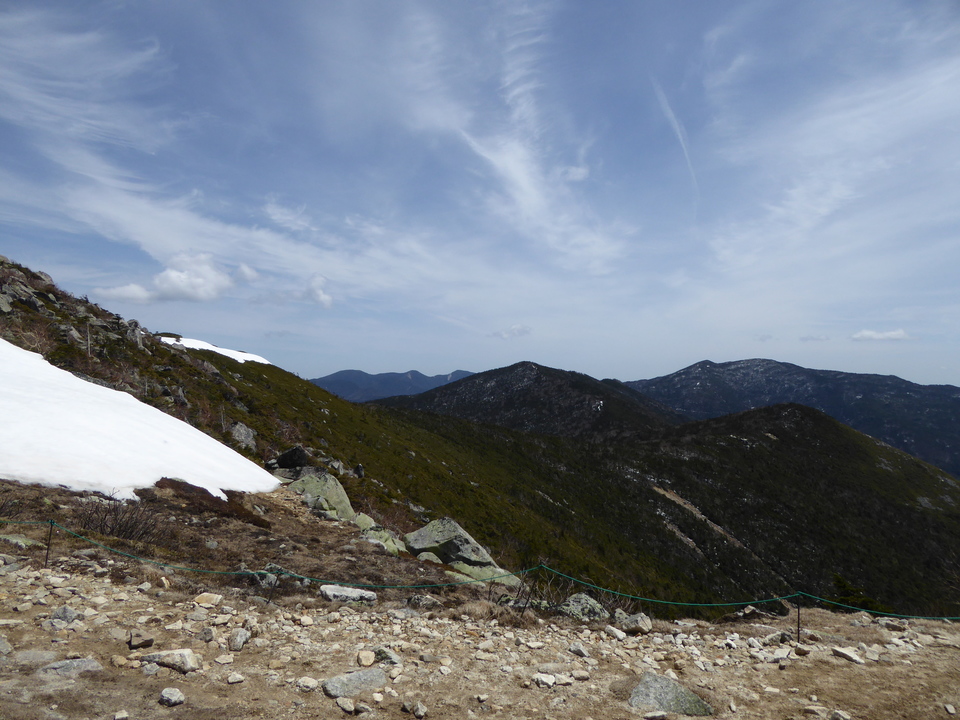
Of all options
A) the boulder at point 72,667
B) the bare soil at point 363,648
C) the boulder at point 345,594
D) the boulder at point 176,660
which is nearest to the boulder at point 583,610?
the bare soil at point 363,648

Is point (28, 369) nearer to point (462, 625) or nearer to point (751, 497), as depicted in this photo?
point (462, 625)

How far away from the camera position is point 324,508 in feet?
63.7

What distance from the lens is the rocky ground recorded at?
5.53 meters

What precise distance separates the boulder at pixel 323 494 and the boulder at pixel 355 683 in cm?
1359

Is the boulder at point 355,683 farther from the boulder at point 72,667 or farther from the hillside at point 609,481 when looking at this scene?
the hillside at point 609,481

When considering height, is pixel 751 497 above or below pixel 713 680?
below

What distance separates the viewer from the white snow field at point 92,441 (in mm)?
12758

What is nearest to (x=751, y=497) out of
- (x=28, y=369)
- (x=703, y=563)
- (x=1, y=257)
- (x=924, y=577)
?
(x=924, y=577)

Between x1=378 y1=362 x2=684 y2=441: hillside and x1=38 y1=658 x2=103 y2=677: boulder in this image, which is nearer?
x1=38 y1=658 x2=103 y2=677: boulder

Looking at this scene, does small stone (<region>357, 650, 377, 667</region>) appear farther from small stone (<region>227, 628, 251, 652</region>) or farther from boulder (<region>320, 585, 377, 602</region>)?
boulder (<region>320, 585, 377, 602</region>)

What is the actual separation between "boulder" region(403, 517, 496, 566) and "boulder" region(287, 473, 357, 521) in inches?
155

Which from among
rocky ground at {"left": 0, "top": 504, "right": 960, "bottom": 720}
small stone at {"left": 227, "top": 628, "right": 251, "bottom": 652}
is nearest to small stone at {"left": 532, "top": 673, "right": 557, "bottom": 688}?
rocky ground at {"left": 0, "top": 504, "right": 960, "bottom": 720}

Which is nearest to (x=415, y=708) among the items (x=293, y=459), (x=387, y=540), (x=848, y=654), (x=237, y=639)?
(x=237, y=639)

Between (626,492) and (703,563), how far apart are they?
15.2m
